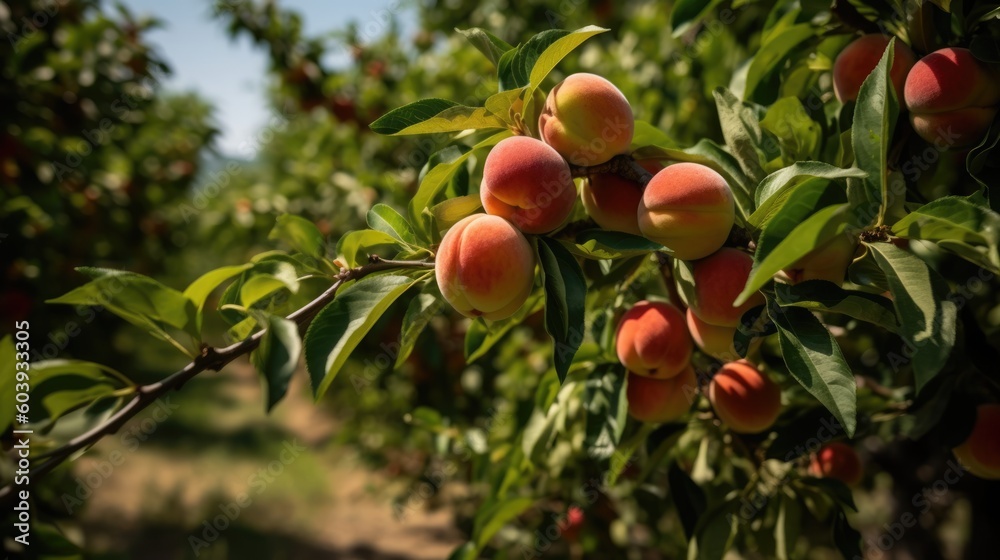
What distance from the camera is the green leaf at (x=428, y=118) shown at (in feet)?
2.11

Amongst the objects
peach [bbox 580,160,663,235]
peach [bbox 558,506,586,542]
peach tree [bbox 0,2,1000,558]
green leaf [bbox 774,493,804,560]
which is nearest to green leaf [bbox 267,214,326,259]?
peach tree [bbox 0,2,1000,558]

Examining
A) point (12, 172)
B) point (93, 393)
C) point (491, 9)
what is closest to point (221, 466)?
point (12, 172)

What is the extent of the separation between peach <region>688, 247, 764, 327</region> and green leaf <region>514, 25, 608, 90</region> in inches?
10.7

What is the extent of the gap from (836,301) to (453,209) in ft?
1.34

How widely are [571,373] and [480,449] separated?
15.8 inches

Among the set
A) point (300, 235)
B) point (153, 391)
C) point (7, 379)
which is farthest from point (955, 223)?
point (7, 379)

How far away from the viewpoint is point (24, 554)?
35.5 inches

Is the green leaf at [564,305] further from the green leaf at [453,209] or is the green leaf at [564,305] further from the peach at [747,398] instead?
the peach at [747,398]

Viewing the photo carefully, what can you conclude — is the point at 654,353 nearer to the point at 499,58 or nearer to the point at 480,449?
the point at 499,58

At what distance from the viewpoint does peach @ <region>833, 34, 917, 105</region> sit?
731 millimetres

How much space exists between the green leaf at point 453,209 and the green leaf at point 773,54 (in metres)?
0.47
